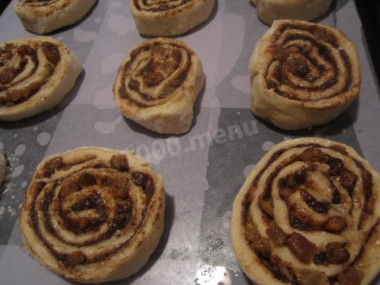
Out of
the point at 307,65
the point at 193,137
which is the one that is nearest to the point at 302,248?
the point at 193,137

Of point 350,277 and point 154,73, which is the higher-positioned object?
point 154,73

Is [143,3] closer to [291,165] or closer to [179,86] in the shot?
[179,86]

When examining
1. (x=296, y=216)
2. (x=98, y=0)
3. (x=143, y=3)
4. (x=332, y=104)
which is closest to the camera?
(x=296, y=216)

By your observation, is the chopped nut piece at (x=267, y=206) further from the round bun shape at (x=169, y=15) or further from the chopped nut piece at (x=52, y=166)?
the round bun shape at (x=169, y=15)

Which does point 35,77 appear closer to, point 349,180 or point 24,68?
point 24,68

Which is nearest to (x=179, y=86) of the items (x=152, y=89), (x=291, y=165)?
(x=152, y=89)

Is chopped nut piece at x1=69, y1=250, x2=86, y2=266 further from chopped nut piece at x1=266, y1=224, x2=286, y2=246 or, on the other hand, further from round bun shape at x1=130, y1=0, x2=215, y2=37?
round bun shape at x1=130, y1=0, x2=215, y2=37
